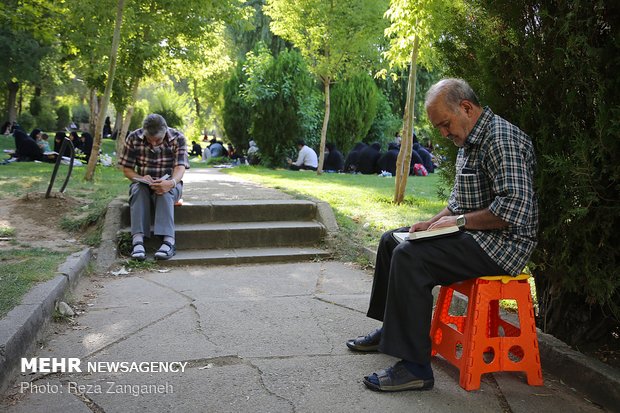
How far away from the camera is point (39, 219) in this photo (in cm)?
700

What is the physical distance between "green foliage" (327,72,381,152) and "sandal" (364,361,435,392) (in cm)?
2031

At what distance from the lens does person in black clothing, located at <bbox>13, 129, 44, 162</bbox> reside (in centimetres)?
1686

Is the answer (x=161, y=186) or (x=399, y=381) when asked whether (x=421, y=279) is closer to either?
(x=399, y=381)

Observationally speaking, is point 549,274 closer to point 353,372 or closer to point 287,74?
point 353,372

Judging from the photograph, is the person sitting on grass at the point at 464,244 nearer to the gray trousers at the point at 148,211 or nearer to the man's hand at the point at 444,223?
the man's hand at the point at 444,223

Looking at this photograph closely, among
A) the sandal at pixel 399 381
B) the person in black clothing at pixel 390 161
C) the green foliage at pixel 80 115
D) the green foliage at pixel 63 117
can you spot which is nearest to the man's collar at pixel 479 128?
the sandal at pixel 399 381

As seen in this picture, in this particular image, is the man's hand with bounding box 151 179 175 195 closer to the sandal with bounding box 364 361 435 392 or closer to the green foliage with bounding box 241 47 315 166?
the sandal with bounding box 364 361 435 392

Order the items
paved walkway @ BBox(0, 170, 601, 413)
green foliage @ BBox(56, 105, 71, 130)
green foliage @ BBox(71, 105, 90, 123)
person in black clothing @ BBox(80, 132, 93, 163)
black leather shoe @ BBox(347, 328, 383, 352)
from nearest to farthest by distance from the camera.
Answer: paved walkway @ BBox(0, 170, 601, 413), black leather shoe @ BBox(347, 328, 383, 352), person in black clothing @ BBox(80, 132, 93, 163), green foliage @ BBox(56, 105, 71, 130), green foliage @ BBox(71, 105, 90, 123)

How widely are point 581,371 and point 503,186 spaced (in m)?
1.14

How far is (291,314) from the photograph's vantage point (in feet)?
14.2

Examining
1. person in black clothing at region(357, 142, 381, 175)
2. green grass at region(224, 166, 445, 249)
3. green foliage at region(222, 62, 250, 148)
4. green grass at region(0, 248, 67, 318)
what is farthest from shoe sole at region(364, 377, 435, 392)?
green foliage at region(222, 62, 250, 148)

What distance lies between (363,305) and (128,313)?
1867 mm

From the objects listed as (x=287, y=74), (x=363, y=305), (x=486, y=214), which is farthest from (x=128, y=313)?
(x=287, y=74)

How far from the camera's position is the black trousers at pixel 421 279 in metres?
3.01
